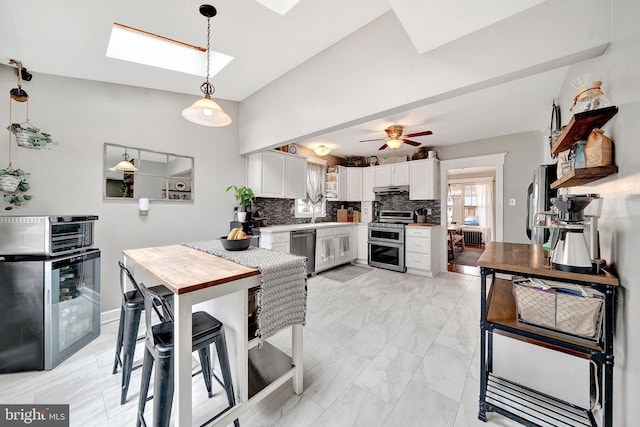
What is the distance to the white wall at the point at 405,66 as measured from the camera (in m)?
1.23

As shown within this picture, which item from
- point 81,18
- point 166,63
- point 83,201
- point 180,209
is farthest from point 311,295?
point 81,18

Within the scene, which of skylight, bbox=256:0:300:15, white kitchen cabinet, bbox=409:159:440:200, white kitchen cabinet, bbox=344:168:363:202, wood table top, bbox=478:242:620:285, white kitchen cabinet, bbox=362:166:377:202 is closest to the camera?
wood table top, bbox=478:242:620:285

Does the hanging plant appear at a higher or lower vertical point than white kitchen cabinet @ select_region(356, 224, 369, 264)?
higher

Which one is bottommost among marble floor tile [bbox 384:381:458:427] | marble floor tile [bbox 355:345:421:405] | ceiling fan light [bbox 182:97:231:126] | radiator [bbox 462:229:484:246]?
marble floor tile [bbox 384:381:458:427]

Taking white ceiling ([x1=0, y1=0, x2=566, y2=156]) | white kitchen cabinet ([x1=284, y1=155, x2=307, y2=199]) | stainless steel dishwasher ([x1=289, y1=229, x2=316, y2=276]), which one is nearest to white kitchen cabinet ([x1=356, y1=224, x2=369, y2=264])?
stainless steel dishwasher ([x1=289, y1=229, x2=316, y2=276])

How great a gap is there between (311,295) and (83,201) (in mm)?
2772

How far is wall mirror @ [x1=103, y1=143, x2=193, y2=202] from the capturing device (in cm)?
248

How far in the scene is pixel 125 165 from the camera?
8.41ft

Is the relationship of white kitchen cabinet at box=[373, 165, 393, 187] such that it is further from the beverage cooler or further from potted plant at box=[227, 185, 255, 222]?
the beverage cooler

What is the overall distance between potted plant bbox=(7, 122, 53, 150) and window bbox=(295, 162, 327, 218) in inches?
131

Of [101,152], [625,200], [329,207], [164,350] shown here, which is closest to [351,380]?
[164,350]

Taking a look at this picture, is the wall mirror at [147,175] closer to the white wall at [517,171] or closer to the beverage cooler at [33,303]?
the beverage cooler at [33,303]

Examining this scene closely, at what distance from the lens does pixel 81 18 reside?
1.58 m

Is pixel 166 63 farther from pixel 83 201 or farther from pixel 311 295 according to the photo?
pixel 311 295
